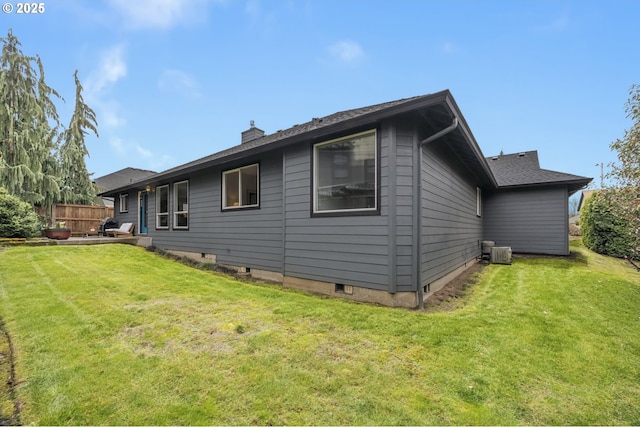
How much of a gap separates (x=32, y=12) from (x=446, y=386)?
10.4 meters

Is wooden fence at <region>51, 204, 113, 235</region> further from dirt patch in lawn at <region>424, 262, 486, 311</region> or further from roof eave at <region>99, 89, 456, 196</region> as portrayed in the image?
dirt patch in lawn at <region>424, 262, 486, 311</region>

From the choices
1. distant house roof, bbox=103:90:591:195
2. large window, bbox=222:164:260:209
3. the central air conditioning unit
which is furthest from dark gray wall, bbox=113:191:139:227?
the central air conditioning unit

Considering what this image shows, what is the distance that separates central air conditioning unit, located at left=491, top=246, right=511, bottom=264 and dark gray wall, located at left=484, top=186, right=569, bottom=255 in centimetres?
237

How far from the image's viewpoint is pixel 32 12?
6379 millimetres

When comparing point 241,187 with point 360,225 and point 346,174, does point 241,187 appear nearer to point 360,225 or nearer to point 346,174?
point 346,174

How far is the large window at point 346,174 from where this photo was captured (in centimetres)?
452

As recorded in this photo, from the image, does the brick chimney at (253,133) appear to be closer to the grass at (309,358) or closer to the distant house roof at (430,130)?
the distant house roof at (430,130)

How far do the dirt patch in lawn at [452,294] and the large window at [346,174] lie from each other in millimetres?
1846

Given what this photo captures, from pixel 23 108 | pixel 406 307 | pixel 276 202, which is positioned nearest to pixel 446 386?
pixel 406 307

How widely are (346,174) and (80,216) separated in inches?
596

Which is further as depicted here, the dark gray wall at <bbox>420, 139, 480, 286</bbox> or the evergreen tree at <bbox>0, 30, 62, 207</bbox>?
the evergreen tree at <bbox>0, 30, 62, 207</bbox>

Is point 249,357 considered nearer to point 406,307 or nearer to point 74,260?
point 406,307

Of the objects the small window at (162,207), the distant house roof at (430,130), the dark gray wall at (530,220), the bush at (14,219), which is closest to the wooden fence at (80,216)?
the bush at (14,219)

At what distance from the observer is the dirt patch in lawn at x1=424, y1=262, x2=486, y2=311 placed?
14.7 feet
